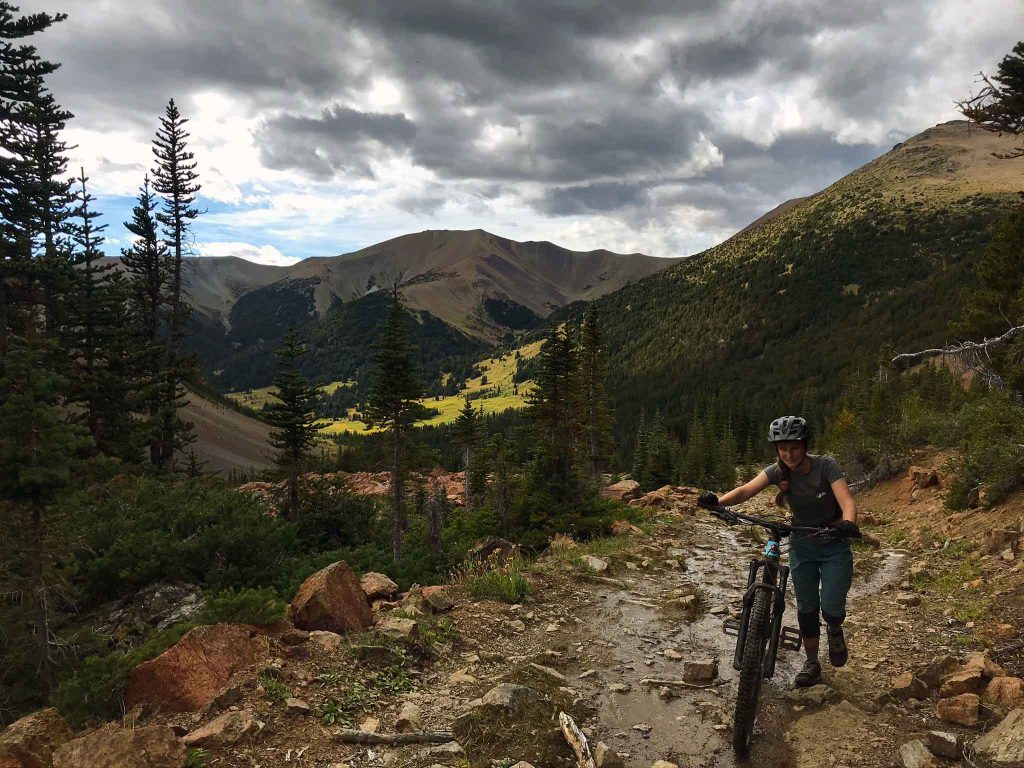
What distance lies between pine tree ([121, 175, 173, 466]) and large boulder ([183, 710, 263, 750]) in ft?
94.8

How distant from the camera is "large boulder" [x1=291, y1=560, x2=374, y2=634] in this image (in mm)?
6906

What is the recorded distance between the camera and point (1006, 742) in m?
4.14

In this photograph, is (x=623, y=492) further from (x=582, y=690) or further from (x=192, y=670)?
(x=192, y=670)

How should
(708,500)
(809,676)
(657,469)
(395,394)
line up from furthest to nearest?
(657,469)
(395,394)
(809,676)
(708,500)

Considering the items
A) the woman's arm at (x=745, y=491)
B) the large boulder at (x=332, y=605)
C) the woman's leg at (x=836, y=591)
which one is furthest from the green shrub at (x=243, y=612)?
the woman's leg at (x=836, y=591)

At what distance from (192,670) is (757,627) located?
5.49m

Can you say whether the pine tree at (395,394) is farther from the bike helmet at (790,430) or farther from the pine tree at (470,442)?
the pine tree at (470,442)

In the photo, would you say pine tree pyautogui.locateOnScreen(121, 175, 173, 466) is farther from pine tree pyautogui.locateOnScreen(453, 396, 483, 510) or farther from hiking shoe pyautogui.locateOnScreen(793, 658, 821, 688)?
hiking shoe pyautogui.locateOnScreen(793, 658, 821, 688)

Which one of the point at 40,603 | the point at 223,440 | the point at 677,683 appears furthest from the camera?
the point at 223,440

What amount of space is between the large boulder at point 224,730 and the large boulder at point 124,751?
0.22 metres

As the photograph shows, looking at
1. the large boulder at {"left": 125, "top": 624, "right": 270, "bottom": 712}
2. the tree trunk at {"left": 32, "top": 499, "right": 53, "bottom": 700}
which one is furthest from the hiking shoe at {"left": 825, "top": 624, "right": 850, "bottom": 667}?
the tree trunk at {"left": 32, "top": 499, "right": 53, "bottom": 700}

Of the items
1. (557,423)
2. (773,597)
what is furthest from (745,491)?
(557,423)

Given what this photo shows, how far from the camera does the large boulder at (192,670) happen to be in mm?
5371

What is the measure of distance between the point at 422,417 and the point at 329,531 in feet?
20.9
